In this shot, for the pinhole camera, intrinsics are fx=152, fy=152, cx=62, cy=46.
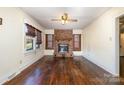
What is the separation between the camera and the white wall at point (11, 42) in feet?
13.5

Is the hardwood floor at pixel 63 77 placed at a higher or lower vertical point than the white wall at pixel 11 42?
lower

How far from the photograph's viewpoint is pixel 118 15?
15.4ft

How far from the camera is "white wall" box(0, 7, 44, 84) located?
13.5 ft

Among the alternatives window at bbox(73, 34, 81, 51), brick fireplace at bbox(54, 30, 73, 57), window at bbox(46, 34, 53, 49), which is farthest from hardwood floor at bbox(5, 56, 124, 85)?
window at bbox(46, 34, 53, 49)

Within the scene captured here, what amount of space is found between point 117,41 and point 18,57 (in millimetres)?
3446

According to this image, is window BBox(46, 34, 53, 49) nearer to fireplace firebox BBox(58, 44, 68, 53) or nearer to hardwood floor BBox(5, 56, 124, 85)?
fireplace firebox BBox(58, 44, 68, 53)

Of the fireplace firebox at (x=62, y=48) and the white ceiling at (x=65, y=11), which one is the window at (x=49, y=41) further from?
the white ceiling at (x=65, y=11)

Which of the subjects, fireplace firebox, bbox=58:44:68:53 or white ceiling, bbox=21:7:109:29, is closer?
white ceiling, bbox=21:7:109:29

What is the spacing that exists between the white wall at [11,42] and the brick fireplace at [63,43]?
21.7 ft

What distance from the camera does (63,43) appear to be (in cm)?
1245

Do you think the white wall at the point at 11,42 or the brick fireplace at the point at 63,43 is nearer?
the white wall at the point at 11,42

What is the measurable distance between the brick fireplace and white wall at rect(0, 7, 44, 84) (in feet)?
21.7

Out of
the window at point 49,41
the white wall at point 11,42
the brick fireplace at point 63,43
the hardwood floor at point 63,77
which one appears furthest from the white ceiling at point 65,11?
the window at point 49,41
